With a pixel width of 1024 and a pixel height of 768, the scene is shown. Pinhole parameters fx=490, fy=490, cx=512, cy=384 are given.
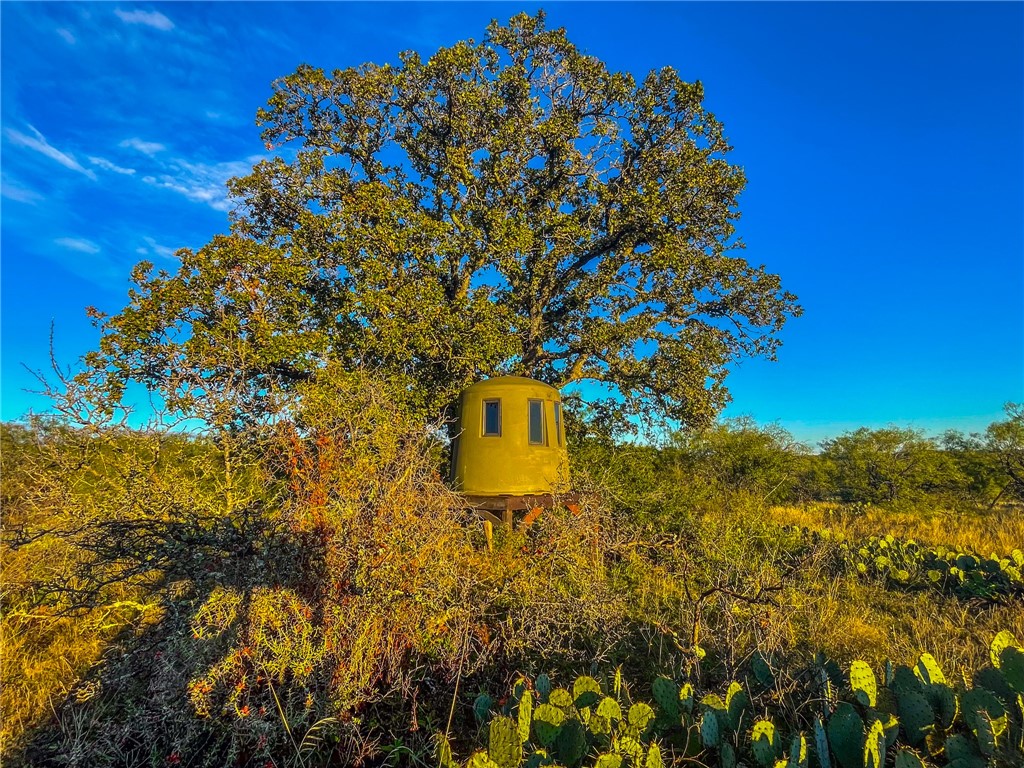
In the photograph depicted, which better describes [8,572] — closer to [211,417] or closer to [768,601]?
[211,417]

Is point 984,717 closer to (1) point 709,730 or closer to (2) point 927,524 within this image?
(1) point 709,730

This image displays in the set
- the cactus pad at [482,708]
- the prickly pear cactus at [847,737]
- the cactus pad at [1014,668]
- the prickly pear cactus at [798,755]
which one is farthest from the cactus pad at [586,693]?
the cactus pad at [1014,668]

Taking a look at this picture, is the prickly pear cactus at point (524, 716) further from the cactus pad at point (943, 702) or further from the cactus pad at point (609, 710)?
the cactus pad at point (943, 702)

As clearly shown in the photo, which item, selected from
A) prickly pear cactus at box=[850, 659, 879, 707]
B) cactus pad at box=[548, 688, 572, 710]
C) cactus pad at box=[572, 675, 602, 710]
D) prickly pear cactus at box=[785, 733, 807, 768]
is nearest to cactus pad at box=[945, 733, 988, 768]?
prickly pear cactus at box=[850, 659, 879, 707]

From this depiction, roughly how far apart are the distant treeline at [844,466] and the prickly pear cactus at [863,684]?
411 inches

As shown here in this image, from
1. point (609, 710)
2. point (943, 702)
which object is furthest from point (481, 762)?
point (943, 702)

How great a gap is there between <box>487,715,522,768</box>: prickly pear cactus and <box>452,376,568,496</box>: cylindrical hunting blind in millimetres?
8028

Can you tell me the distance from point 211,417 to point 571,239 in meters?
11.4

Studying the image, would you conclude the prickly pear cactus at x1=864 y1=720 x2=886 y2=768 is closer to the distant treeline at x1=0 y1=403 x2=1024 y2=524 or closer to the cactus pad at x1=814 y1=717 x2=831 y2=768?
the cactus pad at x1=814 y1=717 x2=831 y2=768

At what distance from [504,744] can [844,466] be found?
80.9 feet

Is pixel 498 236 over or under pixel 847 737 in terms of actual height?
over

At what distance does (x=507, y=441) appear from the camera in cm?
1130

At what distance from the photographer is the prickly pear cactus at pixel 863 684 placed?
10.6 ft

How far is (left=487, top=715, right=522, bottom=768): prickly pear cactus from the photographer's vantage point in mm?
2750
